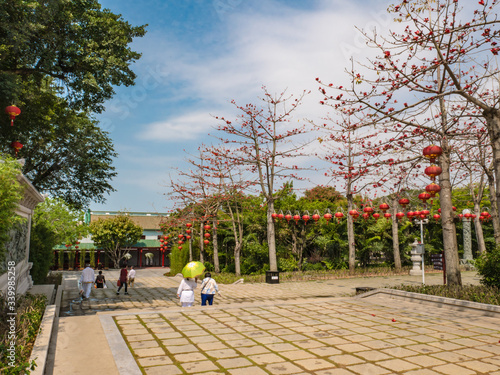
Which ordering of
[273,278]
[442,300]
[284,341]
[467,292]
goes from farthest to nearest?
[273,278], [467,292], [442,300], [284,341]

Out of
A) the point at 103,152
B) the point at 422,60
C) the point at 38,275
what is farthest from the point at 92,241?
the point at 422,60

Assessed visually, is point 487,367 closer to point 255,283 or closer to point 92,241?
point 255,283

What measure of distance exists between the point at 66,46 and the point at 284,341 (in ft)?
43.1

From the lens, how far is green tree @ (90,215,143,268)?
4231 centimetres

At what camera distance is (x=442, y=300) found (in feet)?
34.0

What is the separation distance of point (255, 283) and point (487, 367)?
46.9 feet

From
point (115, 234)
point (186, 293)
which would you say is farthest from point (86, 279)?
point (115, 234)

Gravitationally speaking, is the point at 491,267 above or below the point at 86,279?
above

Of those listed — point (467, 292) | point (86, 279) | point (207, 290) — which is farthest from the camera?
point (86, 279)

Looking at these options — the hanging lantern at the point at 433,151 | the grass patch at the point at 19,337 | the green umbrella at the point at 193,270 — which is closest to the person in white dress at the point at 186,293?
the green umbrella at the point at 193,270

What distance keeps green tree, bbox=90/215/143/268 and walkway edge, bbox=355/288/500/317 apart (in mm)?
35252

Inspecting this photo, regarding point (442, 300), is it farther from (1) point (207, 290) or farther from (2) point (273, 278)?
(2) point (273, 278)

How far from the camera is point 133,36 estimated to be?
17.6 m

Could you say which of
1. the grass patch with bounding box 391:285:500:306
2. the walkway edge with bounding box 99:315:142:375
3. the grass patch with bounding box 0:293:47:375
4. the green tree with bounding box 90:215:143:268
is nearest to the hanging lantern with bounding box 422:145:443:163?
the grass patch with bounding box 391:285:500:306
